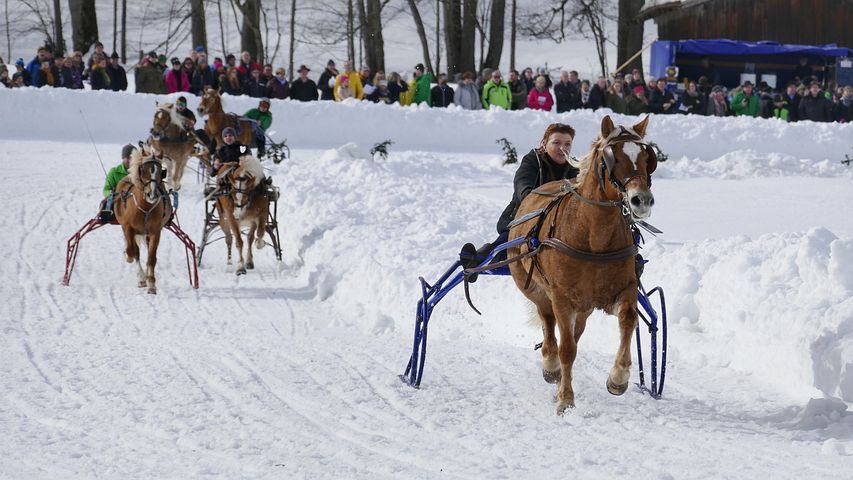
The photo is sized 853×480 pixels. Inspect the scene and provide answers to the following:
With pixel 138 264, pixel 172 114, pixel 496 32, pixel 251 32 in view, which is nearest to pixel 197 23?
pixel 251 32

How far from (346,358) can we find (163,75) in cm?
1716

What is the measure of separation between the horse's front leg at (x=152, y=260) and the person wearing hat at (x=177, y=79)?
11820 millimetres

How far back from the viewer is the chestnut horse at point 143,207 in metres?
12.2

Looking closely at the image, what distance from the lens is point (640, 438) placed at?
6074mm

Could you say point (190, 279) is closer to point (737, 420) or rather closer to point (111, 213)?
point (111, 213)

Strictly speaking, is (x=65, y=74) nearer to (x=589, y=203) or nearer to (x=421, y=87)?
(x=421, y=87)

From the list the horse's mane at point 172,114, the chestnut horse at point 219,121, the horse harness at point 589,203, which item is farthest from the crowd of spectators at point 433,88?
the horse harness at point 589,203

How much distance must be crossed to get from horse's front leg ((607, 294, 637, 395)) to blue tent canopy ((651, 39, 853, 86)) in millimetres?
26292

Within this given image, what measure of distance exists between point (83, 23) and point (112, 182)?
20001 mm

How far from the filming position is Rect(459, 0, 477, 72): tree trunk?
111 feet

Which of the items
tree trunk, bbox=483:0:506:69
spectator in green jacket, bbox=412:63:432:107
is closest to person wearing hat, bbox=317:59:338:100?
spectator in green jacket, bbox=412:63:432:107

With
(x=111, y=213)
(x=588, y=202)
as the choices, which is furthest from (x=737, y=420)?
(x=111, y=213)

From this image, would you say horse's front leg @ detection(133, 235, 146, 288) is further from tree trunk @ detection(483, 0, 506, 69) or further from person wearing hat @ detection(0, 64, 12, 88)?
tree trunk @ detection(483, 0, 506, 69)

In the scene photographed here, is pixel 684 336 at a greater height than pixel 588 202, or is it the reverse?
pixel 588 202
